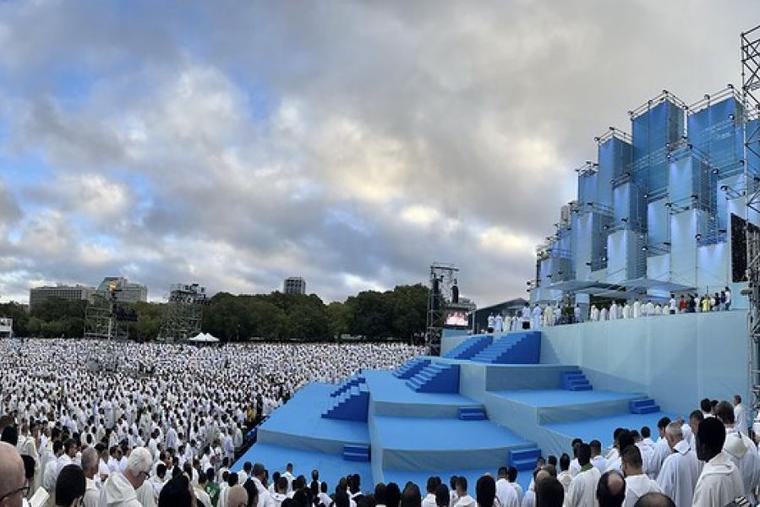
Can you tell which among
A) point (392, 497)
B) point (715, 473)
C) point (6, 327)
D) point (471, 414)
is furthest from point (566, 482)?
point (6, 327)

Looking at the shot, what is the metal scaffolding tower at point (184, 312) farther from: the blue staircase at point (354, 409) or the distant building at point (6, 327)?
the blue staircase at point (354, 409)

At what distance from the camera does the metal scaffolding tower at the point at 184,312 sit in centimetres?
6594

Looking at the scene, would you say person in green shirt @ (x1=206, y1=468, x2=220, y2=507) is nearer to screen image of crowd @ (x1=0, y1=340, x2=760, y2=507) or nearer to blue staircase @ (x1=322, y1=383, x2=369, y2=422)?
screen image of crowd @ (x1=0, y1=340, x2=760, y2=507)

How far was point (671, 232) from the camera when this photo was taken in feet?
79.9

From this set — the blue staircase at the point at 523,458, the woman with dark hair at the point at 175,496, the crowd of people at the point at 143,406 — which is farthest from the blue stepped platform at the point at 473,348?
the woman with dark hair at the point at 175,496

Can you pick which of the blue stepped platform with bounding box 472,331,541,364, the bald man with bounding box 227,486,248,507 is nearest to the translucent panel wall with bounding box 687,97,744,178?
the blue stepped platform with bounding box 472,331,541,364

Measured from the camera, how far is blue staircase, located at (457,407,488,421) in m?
14.5

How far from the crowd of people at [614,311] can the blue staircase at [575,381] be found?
166 centimetres

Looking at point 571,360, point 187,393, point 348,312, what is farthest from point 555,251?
point 348,312

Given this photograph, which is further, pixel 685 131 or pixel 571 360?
pixel 685 131

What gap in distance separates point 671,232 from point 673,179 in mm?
2319

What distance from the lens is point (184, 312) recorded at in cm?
6619

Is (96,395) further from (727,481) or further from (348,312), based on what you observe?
(348,312)

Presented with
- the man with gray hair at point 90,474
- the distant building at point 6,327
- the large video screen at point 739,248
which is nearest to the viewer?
the man with gray hair at point 90,474
